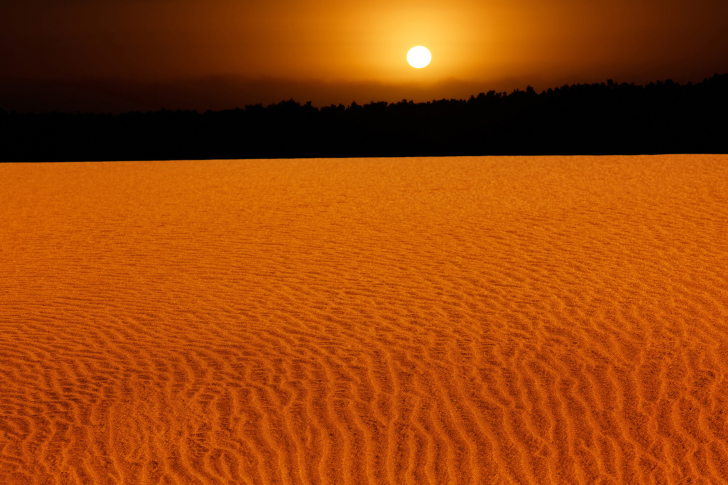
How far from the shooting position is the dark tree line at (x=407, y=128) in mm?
51656

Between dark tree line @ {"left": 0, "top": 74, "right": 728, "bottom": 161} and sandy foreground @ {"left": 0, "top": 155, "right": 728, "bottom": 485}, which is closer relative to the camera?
sandy foreground @ {"left": 0, "top": 155, "right": 728, "bottom": 485}

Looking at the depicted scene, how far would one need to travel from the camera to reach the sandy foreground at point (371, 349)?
4.74 meters

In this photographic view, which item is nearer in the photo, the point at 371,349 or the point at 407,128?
the point at 371,349

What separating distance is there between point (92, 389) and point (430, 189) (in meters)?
15.3

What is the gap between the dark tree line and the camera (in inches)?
2034

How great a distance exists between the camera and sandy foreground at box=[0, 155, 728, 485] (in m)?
4.74

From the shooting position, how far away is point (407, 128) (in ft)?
194

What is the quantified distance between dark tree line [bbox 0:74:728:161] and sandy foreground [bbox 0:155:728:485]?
128 feet

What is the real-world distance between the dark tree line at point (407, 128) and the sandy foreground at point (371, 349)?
39.0m

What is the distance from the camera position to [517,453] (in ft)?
15.5

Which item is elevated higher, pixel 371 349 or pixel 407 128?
pixel 407 128

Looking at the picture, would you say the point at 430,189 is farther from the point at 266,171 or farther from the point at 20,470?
the point at 20,470

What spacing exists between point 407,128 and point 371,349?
53494 mm

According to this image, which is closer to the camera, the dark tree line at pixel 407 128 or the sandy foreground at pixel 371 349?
the sandy foreground at pixel 371 349
